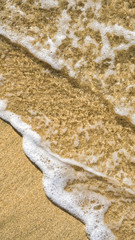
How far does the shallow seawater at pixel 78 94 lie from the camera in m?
1.74

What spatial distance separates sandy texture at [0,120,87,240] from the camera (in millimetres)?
1658

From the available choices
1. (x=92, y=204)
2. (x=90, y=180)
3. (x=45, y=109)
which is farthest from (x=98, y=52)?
(x=92, y=204)

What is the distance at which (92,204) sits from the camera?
1.75 metres

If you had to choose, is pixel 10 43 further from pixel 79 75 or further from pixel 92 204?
pixel 92 204

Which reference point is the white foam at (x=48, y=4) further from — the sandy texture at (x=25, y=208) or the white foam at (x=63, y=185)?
the sandy texture at (x=25, y=208)

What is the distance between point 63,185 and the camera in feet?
5.70

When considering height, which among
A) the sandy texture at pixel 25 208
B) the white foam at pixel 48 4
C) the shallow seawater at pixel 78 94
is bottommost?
the sandy texture at pixel 25 208

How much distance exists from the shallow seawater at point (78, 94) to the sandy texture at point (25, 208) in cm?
12

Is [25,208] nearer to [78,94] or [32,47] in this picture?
[78,94]

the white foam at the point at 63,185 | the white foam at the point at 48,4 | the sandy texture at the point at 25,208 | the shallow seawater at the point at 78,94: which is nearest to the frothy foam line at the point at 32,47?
the shallow seawater at the point at 78,94

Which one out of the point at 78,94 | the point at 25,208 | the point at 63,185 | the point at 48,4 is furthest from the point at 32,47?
the point at 25,208

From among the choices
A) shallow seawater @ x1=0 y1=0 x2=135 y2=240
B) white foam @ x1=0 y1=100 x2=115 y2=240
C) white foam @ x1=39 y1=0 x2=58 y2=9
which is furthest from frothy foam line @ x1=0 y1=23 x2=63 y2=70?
white foam @ x1=0 y1=100 x2=115 y2=240

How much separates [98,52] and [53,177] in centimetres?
104

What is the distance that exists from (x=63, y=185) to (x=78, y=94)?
71 centimetres
